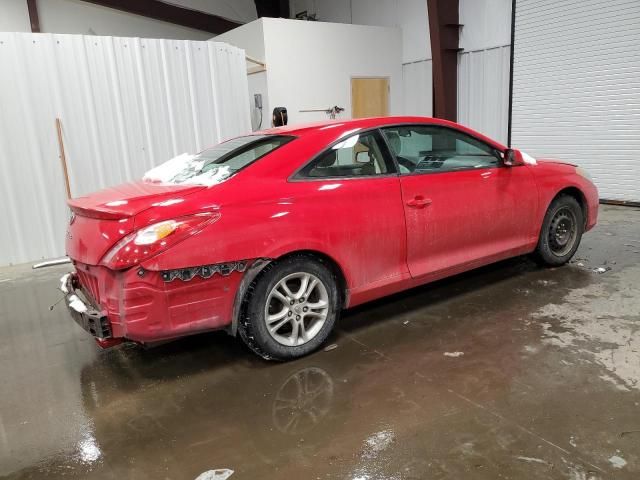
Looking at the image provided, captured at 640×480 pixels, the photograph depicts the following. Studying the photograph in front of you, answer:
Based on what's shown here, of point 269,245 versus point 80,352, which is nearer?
point 269,245

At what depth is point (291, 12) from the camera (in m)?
13.5

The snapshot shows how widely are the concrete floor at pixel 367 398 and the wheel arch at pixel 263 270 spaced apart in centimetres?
40

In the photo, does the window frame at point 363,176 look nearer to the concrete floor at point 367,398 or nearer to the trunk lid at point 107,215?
the trunk lid at point 107,215

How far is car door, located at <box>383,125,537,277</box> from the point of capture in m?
3.44

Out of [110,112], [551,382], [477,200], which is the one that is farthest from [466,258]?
[110,112]

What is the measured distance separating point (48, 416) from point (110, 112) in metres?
4.23

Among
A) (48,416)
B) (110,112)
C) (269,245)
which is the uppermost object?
(110,112)

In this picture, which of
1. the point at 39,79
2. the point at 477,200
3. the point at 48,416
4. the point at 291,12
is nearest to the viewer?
the point at 48,416

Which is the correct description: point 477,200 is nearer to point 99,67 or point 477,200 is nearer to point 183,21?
point 99,67

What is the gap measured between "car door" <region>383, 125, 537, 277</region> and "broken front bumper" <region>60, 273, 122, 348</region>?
78.7 inches

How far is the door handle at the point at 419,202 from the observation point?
3.36 meters

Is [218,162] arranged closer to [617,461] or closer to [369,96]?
[617,461]

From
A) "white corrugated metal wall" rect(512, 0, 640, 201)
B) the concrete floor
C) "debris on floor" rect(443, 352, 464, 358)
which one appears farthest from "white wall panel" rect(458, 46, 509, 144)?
"debris on floor" rect(443, 352, 464, 358)

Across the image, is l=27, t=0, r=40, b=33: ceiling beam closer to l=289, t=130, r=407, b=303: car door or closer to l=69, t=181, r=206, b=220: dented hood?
l=69, t=181, r=206, b=220: dented hood
